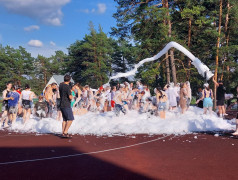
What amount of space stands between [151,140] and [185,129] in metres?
2.20

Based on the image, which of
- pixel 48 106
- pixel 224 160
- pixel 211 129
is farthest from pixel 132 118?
pixel 224 160

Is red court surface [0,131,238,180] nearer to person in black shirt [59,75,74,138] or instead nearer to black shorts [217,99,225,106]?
person in black shirt [59,75,74,138]

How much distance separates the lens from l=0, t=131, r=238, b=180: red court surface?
4.95 metres

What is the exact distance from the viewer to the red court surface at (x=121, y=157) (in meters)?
4.95

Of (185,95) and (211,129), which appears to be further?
(185,95)

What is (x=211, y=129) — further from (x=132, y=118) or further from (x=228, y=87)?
(x=228, y=87)

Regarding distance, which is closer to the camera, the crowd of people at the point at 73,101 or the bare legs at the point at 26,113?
the crowd of people at the point at 73,101

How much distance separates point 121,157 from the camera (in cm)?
619

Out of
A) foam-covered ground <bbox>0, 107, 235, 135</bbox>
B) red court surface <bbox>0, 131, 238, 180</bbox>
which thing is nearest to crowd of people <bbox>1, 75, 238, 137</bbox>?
foam-covered ground <bbox>0, 107, 235, 135</bbox>

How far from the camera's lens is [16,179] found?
185 inches

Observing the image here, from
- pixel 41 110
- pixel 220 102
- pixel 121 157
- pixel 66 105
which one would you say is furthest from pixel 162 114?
pixel 41 110

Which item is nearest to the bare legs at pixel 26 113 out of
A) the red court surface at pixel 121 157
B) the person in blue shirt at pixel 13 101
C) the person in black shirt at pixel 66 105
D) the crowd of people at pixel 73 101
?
the crowd of people at pixel 73 101

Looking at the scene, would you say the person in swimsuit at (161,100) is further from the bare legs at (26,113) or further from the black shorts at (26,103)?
the bare legs at (26,113)

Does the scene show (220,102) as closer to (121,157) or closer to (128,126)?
(128,126)
